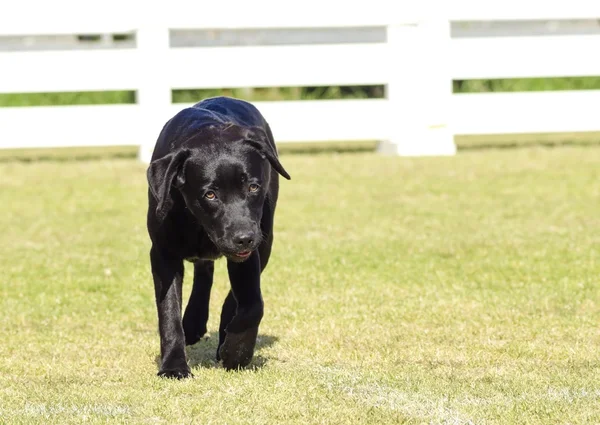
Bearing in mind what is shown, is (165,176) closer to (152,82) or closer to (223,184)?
(223,184)

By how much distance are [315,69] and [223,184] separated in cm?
999

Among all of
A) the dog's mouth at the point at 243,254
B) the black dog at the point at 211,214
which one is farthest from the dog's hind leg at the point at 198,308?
the dog's mouth at the point at 243,254

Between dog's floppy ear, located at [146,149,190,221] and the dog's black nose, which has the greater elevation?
dog's floppy ear, located at [146,149,190,221]

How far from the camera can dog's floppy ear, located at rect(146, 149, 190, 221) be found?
5453mm

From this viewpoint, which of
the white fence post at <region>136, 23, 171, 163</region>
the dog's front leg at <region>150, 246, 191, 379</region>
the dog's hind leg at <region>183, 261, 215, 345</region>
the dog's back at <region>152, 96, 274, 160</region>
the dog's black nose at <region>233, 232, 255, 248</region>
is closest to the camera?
the dog's black nose at <region>233, 232, 255, 248</region>

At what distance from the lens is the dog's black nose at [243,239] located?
5.29m

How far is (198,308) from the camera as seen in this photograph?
257 inches

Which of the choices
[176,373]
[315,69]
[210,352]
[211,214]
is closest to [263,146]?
[211,214]

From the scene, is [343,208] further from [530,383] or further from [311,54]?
[530,383]

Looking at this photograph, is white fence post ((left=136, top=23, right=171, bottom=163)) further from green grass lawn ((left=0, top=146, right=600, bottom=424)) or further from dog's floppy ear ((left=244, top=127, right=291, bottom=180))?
dog's floppy ear ((left=244, top=127, right=291, bottom=180))

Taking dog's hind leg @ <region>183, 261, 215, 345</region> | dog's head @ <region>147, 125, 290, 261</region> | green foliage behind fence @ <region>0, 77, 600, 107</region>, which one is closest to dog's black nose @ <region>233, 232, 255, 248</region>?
dog's head @ <region>147, 125, 290, 261</region>

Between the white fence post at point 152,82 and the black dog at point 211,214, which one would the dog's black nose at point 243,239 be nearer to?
the black dog at point 211,214

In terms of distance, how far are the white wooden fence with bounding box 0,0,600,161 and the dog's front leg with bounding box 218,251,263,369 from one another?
924 centimetres

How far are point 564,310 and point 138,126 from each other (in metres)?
8.48
